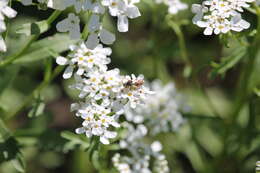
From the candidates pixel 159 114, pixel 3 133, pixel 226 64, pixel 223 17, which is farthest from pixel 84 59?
pixel 159 114

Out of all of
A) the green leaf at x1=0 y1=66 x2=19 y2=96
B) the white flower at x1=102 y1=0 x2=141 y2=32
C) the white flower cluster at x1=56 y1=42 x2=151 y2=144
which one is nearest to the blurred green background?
the green leaf at x1=0 y1=66 x2=19 y2=96

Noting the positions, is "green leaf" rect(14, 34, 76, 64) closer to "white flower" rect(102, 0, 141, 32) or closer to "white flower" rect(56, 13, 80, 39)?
"white flower" rect(56, 13, 80, 39)

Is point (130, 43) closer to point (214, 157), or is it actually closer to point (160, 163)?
point (214, 157)

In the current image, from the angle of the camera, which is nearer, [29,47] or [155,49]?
[29,47]

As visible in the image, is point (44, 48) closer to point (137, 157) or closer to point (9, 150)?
point (9, 150)

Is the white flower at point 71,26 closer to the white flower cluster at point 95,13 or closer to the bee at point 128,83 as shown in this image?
the white flower cluster at point 95,13

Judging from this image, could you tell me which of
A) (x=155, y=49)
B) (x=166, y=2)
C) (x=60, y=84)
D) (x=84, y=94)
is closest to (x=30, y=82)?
(x=60, y=84)

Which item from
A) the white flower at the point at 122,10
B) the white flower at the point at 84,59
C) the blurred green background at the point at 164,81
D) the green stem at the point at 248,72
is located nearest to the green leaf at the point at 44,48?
the blurred green background at the point at 164,81
